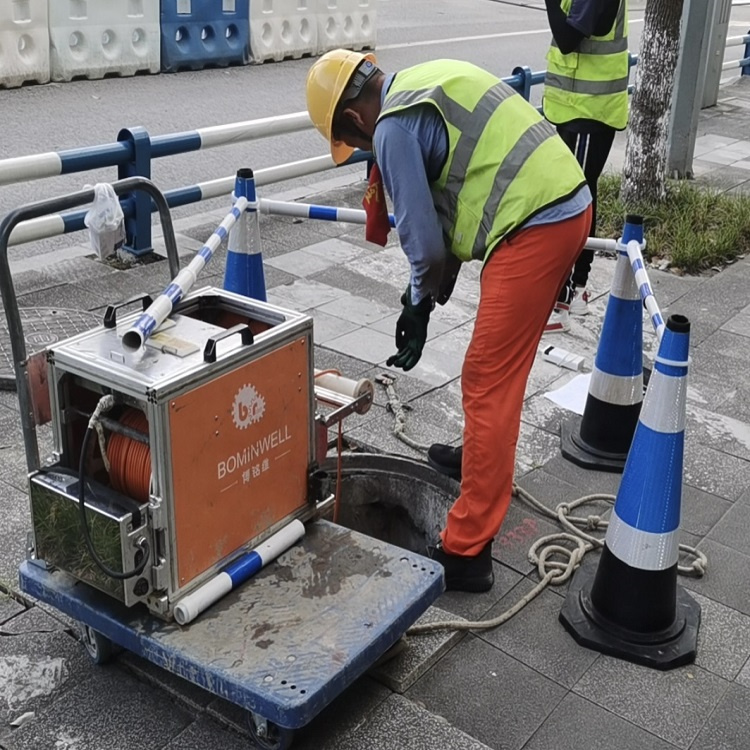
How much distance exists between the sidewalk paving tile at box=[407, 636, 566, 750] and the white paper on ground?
1.91 metres

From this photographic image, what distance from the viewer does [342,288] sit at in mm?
6398

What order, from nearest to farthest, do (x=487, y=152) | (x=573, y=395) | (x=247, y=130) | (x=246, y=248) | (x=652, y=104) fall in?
(x=487, y=152), (x=246, y=248), (x=573, y=395), (x=247, y=130), (x=652, y=104)

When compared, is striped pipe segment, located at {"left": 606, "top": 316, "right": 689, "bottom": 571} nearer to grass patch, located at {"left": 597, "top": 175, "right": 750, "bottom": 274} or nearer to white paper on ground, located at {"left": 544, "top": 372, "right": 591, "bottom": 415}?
white paper on ground, located at {"left": 544, "top": 372, "right": 591, "bottom": 415}

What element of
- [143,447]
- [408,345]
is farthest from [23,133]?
[143,447]

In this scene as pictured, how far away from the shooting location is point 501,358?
3.33 metres

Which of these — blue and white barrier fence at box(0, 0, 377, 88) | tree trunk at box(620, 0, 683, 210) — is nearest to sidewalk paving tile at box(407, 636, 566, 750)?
tree trunk at box(620, 0, 683, 210)

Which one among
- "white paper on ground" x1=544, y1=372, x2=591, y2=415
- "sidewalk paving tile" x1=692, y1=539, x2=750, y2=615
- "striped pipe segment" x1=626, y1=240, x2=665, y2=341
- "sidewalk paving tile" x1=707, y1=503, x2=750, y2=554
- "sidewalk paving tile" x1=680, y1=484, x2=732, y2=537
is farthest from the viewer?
"white paper on ground" x1=544, y1=372, x2=591, y2=415

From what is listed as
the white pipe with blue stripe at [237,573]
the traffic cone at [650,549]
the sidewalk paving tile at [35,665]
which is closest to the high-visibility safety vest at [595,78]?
the traffic cone at [650,549]

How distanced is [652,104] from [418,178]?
17.2 ft

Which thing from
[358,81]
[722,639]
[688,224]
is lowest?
[722,639]

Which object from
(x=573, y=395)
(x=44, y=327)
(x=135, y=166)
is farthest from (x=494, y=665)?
(x=135, y=166)

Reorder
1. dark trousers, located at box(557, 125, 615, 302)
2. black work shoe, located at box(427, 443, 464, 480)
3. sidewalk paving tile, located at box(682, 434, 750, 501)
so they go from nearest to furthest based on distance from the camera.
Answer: black work shoe, located at box(427, 443, 464, 480)
sidewalk paving tile, located at box(682, 434, 750, 501)
dark trousers, located at box(557, 125, 615, 302)

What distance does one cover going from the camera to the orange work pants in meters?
3.29

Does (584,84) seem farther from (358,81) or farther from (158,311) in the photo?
(158,311)
